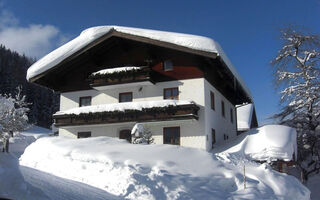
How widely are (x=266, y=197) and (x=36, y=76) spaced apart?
17.2 meters


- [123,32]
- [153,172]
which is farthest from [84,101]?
[153,172]

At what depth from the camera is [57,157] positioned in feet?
42.7

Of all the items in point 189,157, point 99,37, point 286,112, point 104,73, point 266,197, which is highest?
point 99,37

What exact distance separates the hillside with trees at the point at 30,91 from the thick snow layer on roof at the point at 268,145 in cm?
4600

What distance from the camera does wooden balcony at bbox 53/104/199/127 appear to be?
19438 millimetres

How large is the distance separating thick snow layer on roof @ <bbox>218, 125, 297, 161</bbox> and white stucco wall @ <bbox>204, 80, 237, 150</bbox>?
6.06 feet

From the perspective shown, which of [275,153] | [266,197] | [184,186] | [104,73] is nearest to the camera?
[184,186]

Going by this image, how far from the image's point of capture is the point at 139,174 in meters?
10.8

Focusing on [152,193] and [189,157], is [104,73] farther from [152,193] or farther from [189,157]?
[152,193]

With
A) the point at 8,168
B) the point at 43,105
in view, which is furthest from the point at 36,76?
the point at 43,105

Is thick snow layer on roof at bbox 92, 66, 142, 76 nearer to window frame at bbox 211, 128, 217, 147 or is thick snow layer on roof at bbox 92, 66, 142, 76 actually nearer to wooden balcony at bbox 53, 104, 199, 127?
wooden balcony at bbox 53, 104, 199, 127

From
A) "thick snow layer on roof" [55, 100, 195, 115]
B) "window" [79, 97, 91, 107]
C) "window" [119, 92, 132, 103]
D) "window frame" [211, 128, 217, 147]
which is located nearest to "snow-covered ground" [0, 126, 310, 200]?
"thick snow layer on roof" [55, 100, 195, 115]

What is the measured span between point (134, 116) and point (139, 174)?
32.0ft

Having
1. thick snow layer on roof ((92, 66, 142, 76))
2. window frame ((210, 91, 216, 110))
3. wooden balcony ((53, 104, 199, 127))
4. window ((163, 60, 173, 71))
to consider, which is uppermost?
window ((163, 60, 173, 71))
